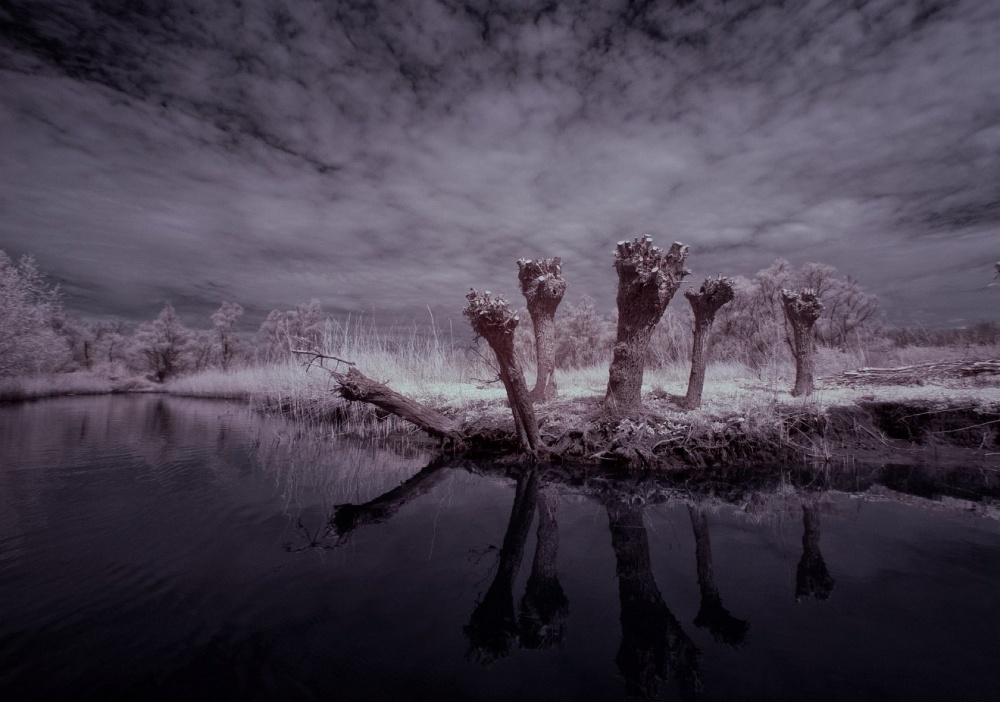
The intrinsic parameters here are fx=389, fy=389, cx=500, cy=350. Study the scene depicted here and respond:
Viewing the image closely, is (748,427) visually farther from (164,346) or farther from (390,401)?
(164,346)

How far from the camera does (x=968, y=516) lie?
460 centimetres

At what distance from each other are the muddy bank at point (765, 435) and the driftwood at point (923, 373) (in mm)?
2199

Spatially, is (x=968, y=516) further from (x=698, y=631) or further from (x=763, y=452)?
(x=698, y=631)

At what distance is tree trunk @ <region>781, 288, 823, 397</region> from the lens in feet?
29.6

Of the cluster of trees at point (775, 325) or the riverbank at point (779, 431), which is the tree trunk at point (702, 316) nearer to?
the riverbank at point (779, 431)

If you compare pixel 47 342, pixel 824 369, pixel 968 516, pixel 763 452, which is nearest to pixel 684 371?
pixel 824 369

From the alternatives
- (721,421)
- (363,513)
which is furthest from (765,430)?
(363,513)

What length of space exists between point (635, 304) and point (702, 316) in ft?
7.30

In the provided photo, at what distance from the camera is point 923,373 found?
958 cm

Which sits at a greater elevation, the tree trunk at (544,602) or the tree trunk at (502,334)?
the tree trunk at (502,334)

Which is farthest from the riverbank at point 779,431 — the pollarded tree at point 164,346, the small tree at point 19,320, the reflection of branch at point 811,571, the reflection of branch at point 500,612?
the pollarded tree at point 164,346

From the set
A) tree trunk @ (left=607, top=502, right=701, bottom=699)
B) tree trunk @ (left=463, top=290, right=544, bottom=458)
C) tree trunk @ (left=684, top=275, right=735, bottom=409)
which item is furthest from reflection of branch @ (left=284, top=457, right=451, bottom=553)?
tree trunk @ (left=684, top=275, right=735, bottom=409)

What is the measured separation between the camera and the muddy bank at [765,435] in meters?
6.65

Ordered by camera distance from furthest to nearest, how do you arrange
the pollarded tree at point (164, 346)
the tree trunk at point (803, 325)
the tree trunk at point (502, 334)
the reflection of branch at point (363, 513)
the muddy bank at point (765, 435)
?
the pollarded tree at point (164, 346)
the tree trunk at point (803, 325)
the muddy bank at point (765, 435)
the tree trunk at point (502, 334)
the reflection of branch at point (363, 513)
